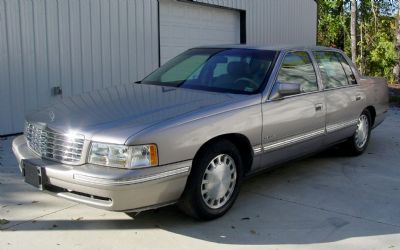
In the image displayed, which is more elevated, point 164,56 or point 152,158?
point 164,56

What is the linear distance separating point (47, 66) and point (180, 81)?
378 centimetres

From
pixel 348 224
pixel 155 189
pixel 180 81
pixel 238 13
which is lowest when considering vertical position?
pixel 348 224

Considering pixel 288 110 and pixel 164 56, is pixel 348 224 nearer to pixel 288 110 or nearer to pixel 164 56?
pixel 288 110

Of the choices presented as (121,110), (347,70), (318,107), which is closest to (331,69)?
(347,70)

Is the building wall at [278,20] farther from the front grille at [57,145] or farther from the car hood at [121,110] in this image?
the front grille at [57,145]

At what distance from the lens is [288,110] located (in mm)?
4902

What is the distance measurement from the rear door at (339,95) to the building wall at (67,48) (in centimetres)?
443

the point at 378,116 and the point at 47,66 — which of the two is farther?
the point at 47,66

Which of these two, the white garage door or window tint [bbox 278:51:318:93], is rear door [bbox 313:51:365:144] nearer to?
window tint [bbox 278:51:318:93]

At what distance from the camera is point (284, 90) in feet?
15.5

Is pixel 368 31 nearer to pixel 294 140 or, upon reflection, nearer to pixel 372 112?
pixel 372 112

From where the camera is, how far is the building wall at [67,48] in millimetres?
7473

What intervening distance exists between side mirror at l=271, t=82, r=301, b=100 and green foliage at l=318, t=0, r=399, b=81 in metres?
18.9

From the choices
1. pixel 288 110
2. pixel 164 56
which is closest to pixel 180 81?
pixel 288 110
